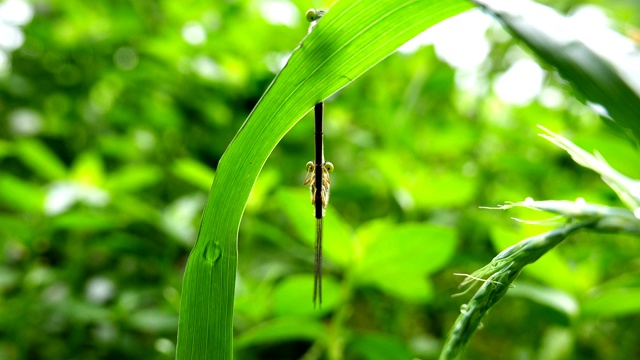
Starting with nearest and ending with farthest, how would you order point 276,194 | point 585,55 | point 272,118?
point 585,55
point 272,118
point 276,194

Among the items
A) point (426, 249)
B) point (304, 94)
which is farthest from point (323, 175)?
point (426, 249)

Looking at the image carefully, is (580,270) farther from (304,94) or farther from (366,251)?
(304,94)

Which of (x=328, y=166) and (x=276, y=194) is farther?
(x=276, y=194)

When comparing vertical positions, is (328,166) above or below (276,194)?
below

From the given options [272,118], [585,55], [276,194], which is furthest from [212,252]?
[276,194]

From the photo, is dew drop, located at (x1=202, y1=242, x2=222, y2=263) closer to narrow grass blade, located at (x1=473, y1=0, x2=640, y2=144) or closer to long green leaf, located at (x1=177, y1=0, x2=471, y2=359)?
long green leaf, located at (x1=177, y1=0, x2=471, y2=359)

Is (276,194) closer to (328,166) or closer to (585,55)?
(328,166)
